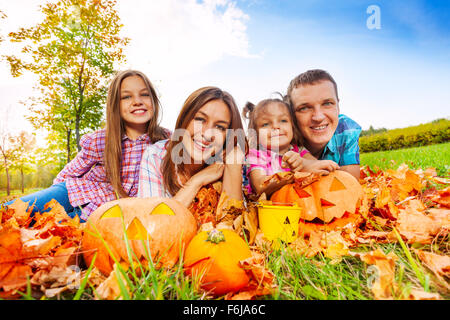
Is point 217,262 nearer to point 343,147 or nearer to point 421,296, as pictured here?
point 421,296

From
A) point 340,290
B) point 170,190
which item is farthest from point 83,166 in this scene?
point 340,290

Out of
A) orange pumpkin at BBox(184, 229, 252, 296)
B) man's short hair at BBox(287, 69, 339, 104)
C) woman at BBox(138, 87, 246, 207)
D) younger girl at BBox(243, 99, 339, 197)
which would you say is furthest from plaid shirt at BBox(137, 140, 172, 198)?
man's short hair at BBox(287, 69, 339, 104)

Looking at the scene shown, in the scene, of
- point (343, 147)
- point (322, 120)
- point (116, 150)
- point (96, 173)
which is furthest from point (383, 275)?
point (96, 173)

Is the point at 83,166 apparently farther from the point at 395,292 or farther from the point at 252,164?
the point at 395,292

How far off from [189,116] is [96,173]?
46.5 inches

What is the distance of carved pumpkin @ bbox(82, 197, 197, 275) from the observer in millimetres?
1126

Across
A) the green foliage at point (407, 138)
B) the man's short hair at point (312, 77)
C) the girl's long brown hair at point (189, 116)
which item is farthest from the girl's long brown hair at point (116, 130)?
the green foliage at point (407, 138)

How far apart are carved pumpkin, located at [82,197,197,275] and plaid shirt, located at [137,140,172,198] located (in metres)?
0.77

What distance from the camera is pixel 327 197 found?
5.41 feet

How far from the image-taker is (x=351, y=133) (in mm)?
2395

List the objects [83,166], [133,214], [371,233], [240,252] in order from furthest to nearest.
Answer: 1. [83,166]
2. [371,233]
3. [133,214]
4. [240,252]

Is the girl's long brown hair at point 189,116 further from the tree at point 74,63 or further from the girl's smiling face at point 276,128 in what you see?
the tree at point 74,63
